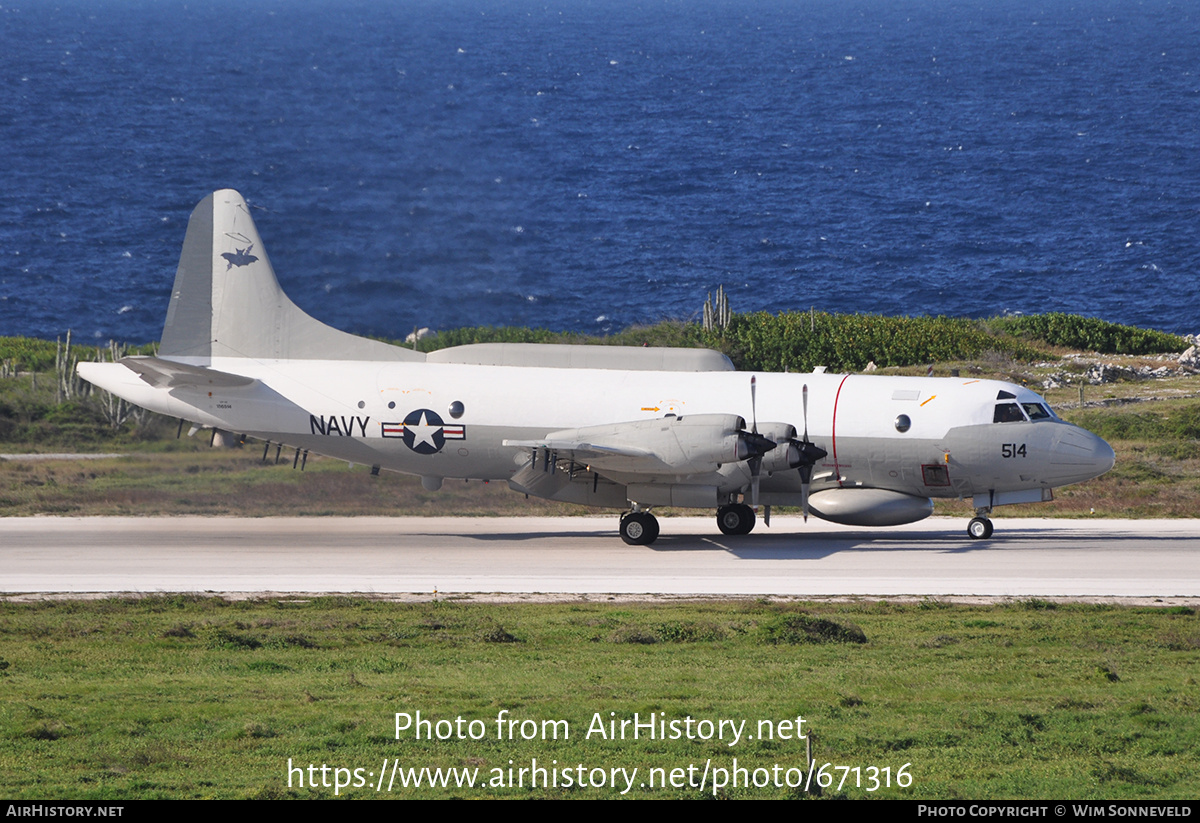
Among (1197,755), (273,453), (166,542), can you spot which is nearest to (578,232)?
(273,453)

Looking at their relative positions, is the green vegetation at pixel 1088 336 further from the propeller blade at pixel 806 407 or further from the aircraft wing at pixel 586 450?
the aircraft wing at pixel 586 450

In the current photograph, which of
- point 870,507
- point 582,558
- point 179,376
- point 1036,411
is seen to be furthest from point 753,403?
point 179,376

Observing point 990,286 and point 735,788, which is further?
point 990,286

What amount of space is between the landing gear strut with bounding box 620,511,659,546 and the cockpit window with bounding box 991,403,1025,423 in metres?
9.10

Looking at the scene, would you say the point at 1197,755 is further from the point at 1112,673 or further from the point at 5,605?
the point at 5,605

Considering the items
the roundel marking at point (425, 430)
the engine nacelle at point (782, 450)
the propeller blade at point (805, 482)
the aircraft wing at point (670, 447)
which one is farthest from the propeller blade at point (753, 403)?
the roundel marking at point (425, 430)

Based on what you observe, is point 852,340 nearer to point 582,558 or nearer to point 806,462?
point 806,462

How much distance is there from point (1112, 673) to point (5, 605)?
1939 centimetres

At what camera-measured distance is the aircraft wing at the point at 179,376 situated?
29797 millimetres

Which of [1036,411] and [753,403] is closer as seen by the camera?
[1036,411]

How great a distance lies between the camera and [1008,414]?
2873cm

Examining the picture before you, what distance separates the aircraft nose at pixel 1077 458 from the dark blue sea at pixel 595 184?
61.8 metres

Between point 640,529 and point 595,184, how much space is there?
101320mm

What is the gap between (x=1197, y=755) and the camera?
40.3ft
